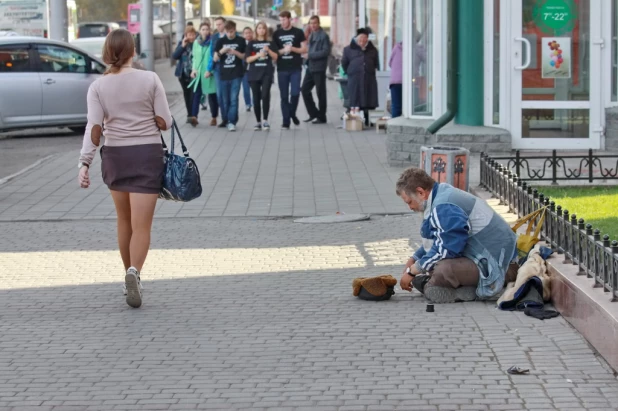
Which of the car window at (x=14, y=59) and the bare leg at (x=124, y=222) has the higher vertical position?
the car window at (x=14, y=59)

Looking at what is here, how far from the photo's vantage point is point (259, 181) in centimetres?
1385

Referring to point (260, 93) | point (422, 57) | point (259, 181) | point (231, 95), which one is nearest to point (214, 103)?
point (231, 95)

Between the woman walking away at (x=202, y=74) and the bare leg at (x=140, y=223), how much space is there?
1324 cm

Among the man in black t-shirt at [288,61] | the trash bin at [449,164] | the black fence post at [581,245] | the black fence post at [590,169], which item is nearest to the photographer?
the black fence post at [581,245]

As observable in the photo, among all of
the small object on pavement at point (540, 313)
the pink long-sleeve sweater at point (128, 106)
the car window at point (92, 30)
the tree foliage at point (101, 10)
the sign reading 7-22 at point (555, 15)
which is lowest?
the small object on pavement at point (540, 313)

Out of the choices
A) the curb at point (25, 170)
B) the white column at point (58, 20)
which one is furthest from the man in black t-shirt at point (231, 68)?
the white column at point (58, 20)

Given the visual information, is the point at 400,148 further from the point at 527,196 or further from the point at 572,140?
the point at 527,196

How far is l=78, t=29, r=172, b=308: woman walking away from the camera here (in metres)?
7.40

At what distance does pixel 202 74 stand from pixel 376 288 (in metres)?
13.7

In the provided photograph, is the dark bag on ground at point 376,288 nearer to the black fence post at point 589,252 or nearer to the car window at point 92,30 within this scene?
the black fence post at point 589,252

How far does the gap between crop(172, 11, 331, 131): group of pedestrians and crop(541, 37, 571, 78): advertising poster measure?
6.80m

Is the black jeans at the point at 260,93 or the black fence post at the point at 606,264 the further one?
the black jeans at the point at 260,93

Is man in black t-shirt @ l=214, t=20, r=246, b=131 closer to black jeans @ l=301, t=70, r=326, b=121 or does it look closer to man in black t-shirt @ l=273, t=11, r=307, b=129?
man in black t-shirt @ l=273, t=11, r=307, b=129

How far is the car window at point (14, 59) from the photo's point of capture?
1996cm
